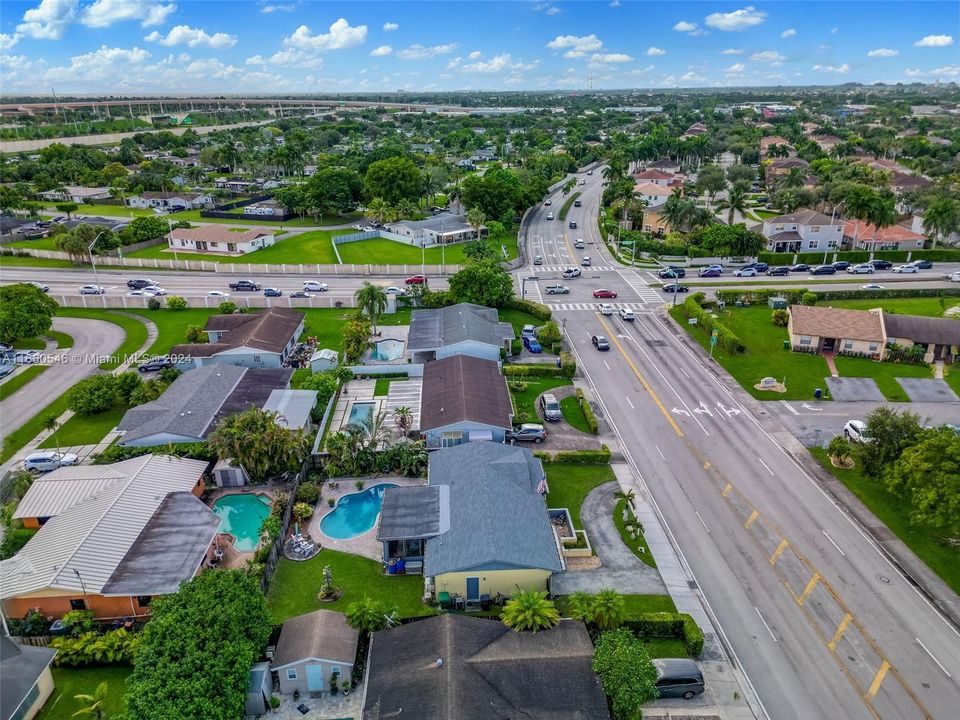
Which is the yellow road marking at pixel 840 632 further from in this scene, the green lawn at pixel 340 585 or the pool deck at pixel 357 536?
the pool deck at pixel 357 536

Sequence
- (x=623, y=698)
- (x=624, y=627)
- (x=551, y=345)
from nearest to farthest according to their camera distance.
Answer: (x=623, y=698) → (x=624, y=627) → (x=551, y=345)

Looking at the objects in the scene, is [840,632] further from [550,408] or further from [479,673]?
[550,408]

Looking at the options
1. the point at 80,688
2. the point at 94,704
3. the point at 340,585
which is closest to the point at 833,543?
the point at 340,585

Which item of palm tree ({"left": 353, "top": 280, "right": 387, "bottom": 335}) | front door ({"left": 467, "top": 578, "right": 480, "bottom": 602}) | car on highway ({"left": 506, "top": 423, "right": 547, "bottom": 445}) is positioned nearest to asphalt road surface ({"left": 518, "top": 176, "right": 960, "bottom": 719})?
car on highway ({"left": 506, "top": 423, "right": 547, "bottom": 445})

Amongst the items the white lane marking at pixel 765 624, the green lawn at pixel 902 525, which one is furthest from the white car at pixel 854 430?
the white lane marking at pixel 765 624

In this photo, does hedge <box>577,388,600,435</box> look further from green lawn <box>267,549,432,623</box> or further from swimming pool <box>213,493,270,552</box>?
swimming pool <box>213,493,270,552</box>

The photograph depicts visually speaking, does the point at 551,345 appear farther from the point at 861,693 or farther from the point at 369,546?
the point at 861,693

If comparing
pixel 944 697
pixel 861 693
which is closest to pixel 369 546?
pixel 861 693
